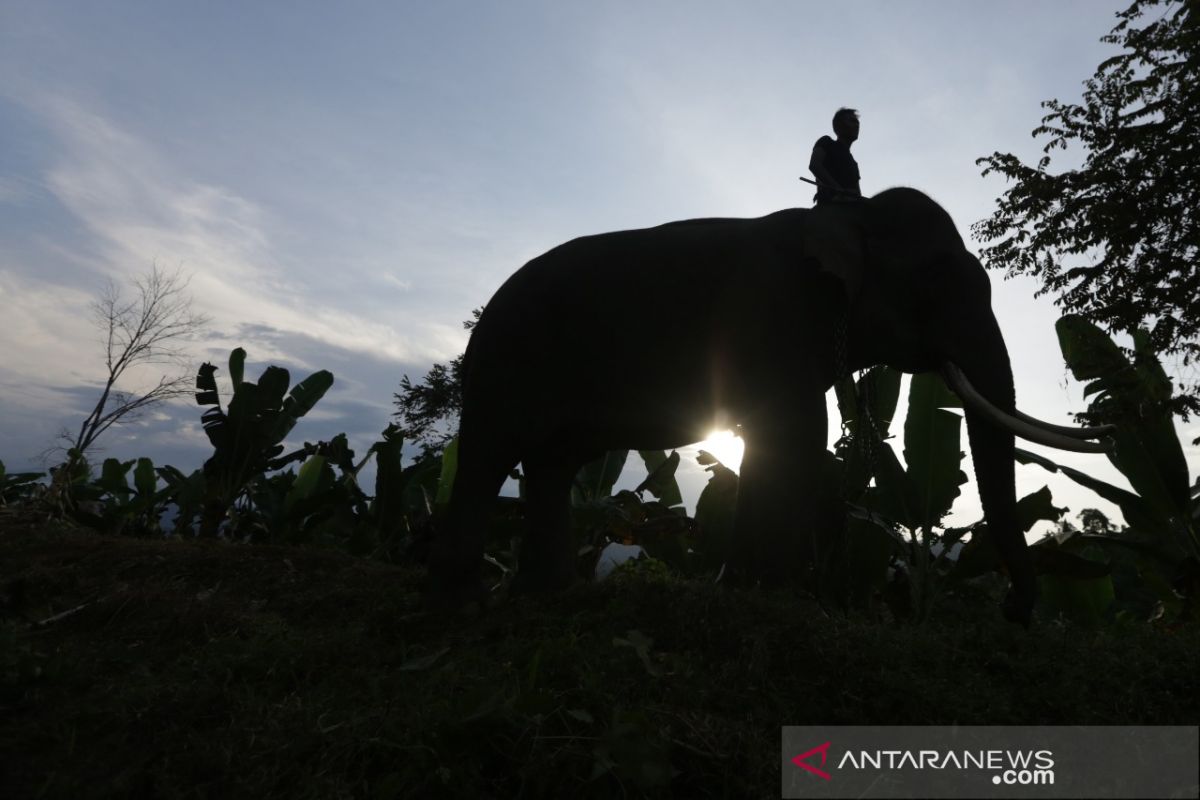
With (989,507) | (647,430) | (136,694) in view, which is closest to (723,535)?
(647,430)

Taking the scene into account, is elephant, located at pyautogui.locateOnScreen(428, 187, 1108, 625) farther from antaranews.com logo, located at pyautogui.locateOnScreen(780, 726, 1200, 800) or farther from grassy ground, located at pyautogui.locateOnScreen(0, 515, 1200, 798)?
antaranews.com logo, located at pyautogui.locateOnScreen(780, 726, 1200, 800)

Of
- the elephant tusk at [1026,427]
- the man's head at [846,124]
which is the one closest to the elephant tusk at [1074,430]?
the elephant tusk at [1026,427]

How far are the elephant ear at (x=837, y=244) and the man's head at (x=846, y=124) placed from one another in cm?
73

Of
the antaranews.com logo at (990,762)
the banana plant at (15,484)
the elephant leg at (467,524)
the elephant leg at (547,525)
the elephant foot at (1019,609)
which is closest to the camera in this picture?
the antaranews.com logo at (990,762)

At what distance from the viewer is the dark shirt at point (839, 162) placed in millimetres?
4941

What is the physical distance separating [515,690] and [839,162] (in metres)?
3.84

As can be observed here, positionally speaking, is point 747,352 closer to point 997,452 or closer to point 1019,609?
point 997,452

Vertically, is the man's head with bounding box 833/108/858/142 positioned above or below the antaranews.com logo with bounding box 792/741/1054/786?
above

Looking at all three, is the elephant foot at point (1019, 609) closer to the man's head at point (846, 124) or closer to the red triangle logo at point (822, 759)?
the red triangle logo at point (822, 759)

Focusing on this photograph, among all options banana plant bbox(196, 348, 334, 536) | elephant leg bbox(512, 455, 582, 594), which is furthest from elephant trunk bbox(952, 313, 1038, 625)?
banana plant bbox(196, 348, 334, 536)

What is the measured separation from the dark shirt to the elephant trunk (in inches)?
48.4

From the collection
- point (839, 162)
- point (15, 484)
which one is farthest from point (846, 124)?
point (15, 484)

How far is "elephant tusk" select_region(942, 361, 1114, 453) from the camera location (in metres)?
3.96

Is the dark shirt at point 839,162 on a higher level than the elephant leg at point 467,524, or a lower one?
higher
